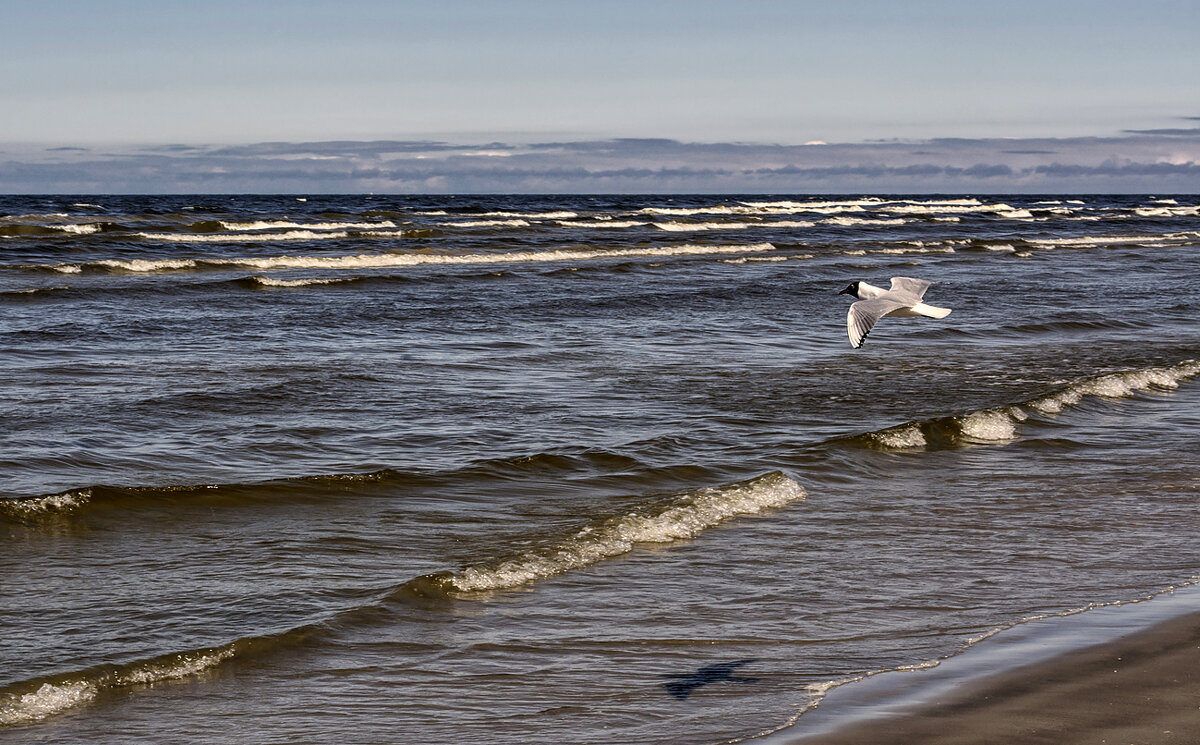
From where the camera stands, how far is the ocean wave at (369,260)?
2592cm

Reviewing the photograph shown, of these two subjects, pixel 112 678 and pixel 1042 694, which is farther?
pixel 112 678

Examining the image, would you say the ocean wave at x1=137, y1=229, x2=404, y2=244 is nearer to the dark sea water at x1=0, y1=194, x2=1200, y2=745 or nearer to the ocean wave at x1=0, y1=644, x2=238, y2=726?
the dark sea water at x1=0, y1=194, x2=1200, y2=745

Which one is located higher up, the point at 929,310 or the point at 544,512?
the point at 929,310

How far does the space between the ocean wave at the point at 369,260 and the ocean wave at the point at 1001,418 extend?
18.9m

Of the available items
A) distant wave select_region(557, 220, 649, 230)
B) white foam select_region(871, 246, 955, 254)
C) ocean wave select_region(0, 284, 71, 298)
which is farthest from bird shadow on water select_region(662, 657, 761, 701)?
distant wave select_region(557, 220, 649, 230)

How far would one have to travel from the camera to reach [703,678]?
16.9ft

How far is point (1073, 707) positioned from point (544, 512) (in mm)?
3547

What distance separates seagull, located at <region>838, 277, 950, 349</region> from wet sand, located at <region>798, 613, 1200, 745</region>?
8.25ft

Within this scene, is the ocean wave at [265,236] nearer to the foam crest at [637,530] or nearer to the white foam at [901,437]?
the white foam at [901,437]

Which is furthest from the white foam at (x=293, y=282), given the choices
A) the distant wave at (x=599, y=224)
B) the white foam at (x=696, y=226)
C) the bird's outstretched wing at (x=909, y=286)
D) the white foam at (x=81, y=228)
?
the distant wave at (x=599, y=224)

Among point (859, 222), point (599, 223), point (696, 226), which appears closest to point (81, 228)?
point (599, 223)

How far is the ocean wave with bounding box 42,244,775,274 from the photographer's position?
25922 millimetres

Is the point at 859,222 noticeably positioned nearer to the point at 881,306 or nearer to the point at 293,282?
the point at 293,282

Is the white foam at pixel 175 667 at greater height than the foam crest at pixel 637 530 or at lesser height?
lesser
